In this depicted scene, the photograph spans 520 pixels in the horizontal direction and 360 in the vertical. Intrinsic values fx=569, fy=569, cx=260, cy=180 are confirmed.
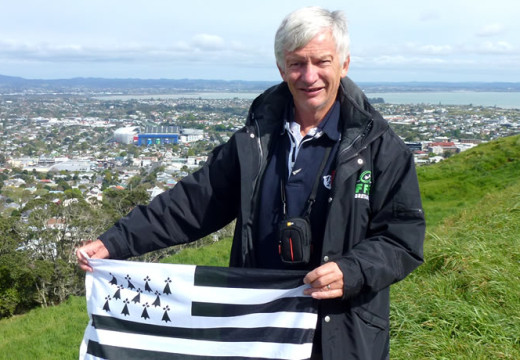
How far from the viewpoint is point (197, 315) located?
2424 millimetres

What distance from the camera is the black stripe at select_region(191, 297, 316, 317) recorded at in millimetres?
2184

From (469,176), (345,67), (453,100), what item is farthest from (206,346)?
(453,100)

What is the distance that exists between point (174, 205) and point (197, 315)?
481 millimetres

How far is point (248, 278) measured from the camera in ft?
7.47

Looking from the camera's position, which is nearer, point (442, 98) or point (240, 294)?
point (240, 294)

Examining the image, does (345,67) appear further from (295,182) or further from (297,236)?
(297,236)

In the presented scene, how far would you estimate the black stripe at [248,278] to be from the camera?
2.20 meters

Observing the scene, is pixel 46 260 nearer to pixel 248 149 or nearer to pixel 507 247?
pixel 507 247

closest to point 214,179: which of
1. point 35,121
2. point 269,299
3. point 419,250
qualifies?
point 269,299

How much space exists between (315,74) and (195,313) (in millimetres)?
1120

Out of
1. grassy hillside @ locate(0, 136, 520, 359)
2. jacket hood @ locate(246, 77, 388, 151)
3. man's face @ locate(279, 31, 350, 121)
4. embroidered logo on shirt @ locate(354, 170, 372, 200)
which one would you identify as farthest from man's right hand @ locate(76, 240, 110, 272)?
grassy hillside @ locate(0, 136, 520, 359)

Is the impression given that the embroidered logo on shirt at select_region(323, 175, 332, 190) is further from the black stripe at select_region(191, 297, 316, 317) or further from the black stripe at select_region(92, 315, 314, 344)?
the black stripe at select_region(92, 315, 314, 344)

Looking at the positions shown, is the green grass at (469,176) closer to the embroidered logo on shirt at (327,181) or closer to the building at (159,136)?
the embroidered logo on shirt at (327,181)

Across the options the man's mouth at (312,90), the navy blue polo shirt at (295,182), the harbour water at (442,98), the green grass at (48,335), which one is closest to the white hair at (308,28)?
the man's mouth at (312,90)
